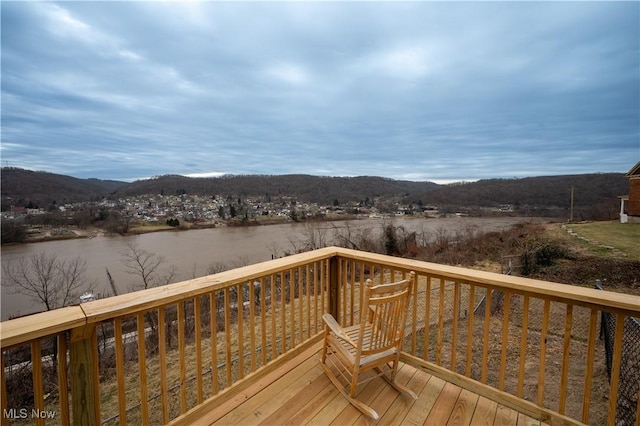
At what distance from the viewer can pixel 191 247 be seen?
71.6ft

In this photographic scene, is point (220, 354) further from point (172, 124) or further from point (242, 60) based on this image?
point (172, 124)

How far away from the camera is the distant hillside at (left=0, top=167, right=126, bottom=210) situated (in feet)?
29.3

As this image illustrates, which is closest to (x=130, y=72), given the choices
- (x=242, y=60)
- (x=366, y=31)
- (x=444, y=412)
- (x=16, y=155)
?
(x=242, y=60)

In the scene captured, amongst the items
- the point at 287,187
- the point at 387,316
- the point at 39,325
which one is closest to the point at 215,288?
the point at 39,325

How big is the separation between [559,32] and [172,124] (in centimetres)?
1496

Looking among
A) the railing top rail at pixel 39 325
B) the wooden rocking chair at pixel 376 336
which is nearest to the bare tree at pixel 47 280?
the railing top rail at pixel 39 325

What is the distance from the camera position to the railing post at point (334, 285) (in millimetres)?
2902

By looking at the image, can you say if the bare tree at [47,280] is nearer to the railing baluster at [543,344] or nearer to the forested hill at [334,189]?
the forested hill at [334,189]

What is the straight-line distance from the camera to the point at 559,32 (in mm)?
3434

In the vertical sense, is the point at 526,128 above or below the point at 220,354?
above

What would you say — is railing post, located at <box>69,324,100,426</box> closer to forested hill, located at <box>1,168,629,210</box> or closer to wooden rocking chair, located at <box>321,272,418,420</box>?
wooden rocking chair, located at <box>321,272,418,420</box>

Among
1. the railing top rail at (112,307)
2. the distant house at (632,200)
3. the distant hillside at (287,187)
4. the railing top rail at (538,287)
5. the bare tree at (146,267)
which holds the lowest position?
the bare tree at (146,267)

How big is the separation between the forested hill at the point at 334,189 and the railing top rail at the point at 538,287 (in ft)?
7.88

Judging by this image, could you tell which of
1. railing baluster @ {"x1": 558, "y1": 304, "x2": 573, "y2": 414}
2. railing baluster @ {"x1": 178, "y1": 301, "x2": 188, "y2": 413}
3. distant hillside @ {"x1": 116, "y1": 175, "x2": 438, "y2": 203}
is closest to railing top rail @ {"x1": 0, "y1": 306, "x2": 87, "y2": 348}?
railing baluster @ {"x1": 178, "y1": 301, "x2": 188, "y2": 413}
